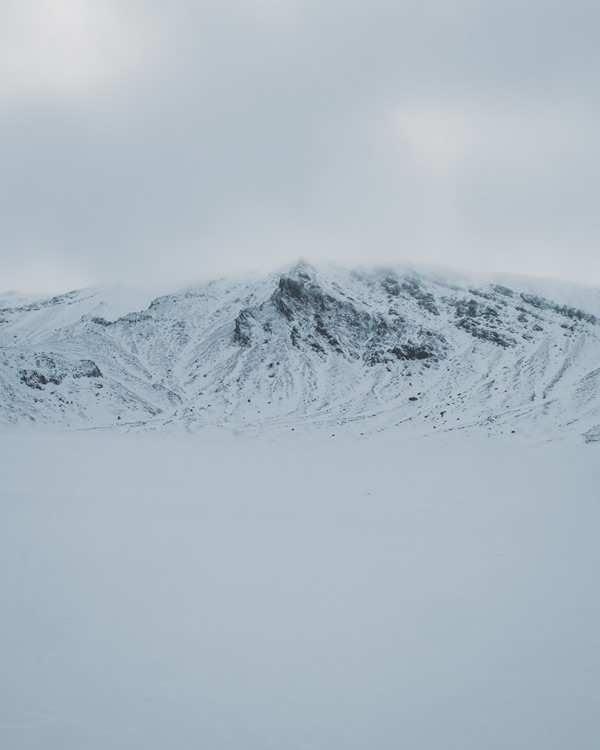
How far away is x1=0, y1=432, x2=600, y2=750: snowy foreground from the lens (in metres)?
5.93

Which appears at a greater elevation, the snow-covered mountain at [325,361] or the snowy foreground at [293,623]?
the snowy foreground at [293,623]

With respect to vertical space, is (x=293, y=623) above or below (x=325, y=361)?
above

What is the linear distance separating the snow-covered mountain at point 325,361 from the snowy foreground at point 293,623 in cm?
2907

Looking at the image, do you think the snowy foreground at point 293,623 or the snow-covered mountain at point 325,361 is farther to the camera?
the snow-covered mountain at point 325,361

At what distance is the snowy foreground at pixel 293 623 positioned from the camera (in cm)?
593

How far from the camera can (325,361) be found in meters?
64.2

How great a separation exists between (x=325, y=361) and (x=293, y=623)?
56403 millimetres

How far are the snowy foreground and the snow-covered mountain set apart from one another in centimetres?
2907

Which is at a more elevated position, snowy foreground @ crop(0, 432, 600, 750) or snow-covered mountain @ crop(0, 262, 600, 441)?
snowy foreground @ crop(0, 432, 600, 750)

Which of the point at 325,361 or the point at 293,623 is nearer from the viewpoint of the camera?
the point at 293,623

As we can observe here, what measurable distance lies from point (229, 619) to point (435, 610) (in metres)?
4.05

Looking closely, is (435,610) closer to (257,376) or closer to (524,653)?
(524,653)

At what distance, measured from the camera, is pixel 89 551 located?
10.9 m

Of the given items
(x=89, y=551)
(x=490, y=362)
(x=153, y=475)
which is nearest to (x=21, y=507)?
(x=89, y=551)
